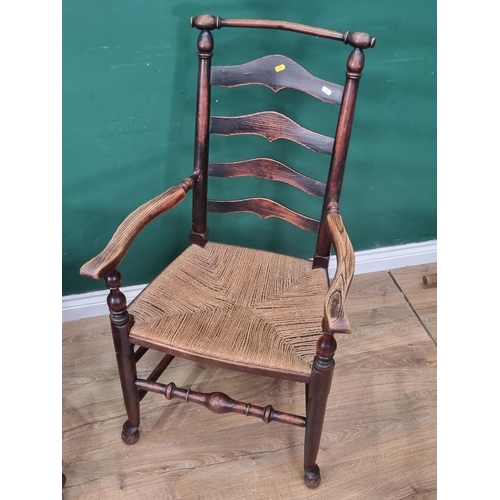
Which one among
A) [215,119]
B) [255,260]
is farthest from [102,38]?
[255,260]

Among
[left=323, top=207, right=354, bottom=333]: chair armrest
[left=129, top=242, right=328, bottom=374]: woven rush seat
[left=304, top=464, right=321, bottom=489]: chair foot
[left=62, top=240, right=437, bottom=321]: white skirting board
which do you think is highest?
[left=323, top=207, right=354, bottom=333]: chair armrest

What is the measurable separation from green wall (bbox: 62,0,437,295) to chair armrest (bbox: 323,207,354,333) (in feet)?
1.64

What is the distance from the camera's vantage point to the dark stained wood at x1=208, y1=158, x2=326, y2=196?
1.30 metres

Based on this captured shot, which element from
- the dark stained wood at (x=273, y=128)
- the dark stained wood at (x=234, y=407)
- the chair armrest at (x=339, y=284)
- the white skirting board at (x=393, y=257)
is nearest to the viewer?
the chair armrest at (x=339, y=284)

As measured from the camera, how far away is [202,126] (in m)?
1.28

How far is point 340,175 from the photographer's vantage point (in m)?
1.25

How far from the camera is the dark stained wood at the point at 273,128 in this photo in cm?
125

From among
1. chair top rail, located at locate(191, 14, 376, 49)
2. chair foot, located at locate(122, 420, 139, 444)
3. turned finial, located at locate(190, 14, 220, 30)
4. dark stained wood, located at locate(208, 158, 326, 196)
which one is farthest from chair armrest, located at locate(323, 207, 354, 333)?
chair foot, located at locate(122, 420, 139, 444)

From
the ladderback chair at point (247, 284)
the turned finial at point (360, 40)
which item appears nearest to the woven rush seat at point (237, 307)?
the ladderback chair at point (247, 284)

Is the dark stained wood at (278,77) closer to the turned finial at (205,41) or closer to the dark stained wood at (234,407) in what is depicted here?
the turned finial at (205,41)

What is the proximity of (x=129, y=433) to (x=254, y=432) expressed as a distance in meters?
0.34

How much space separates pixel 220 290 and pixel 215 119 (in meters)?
0.44

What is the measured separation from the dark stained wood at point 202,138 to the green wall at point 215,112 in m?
0.15

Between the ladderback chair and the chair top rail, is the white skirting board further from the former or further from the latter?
the chair top rail
